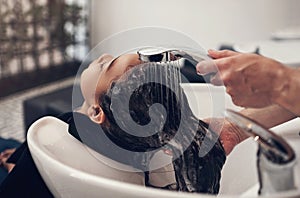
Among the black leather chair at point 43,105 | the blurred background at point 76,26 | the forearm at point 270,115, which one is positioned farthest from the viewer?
the blurred background at point 76,26

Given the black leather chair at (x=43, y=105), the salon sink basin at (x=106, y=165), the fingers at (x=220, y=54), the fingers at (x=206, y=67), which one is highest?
the fingers at (x=220, y=54)

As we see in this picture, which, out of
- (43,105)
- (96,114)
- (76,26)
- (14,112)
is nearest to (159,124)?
(96,114)

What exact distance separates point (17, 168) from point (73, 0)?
244cm

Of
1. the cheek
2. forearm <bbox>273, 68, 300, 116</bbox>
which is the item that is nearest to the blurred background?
the cheek

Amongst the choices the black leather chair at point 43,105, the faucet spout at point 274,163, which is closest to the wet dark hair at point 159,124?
the faucet spout at point 274,163

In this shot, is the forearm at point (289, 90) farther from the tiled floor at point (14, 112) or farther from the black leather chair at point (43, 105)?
the tiled floor at point (14, 112)

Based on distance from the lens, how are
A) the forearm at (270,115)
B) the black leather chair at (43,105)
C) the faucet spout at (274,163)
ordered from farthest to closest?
the black leather chair at (43,105) → the forearm at (270,115) → the faucet spout at (274,163)

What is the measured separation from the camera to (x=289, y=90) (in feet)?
1.17

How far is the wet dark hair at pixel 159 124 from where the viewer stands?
16.1 inches

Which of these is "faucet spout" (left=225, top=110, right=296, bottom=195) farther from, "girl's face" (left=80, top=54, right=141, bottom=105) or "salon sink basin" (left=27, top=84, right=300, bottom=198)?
"girl's face" (left=80, top=54, right=141, bottom=105)

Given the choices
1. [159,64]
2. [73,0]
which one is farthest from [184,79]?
[73,0]

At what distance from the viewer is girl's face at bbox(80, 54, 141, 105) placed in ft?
1.38

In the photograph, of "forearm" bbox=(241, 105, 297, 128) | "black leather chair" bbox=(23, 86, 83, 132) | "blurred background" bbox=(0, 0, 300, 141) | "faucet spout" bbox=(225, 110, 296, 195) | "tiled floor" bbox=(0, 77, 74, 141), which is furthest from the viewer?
"blurred background" bbox=(0, 0, 300, 141)

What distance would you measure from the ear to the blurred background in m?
1.56
